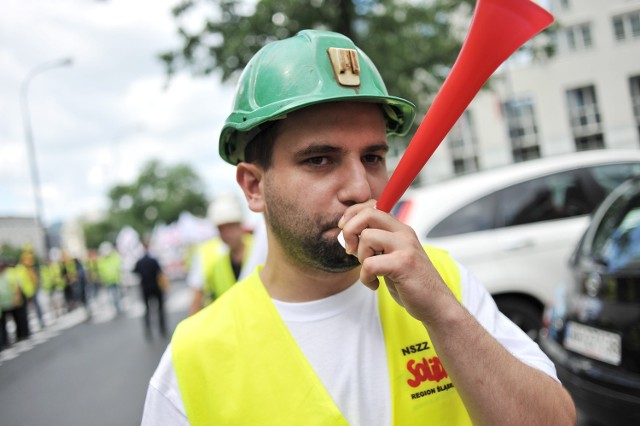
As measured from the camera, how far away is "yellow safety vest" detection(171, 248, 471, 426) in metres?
1.29

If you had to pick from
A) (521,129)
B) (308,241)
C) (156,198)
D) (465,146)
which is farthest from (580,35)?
(156,198)

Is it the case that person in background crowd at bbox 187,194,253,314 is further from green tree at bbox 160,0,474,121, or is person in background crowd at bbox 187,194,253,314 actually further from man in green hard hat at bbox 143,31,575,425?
green tree at bbox 160,0,474,121

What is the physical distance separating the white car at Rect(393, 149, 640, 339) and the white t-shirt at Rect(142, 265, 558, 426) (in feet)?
11.3

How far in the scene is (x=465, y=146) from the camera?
116 feet

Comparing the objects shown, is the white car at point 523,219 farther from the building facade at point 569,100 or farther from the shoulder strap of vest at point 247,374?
the building facade at point 569,100

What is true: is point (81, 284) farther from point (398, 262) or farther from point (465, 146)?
point (465, 146)

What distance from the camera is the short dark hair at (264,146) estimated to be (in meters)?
1.47

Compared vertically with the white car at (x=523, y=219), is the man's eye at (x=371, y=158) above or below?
above

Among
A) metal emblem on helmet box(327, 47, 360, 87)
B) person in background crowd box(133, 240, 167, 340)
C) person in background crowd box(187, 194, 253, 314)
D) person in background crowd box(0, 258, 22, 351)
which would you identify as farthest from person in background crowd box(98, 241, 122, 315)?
metal emblem on helmet box(327, 47, 360, 87)

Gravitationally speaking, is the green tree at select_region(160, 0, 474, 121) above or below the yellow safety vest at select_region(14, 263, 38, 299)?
above

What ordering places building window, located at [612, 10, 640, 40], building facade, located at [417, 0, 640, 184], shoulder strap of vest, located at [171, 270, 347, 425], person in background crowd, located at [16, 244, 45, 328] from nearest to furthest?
shoulder strap of vest, located at [171, 270, 347, 425], person in background crowd, located at [16, 244, 45, 328], building window, located at [612, 10, 640, 40], building facade, located at [417, 0, 640, 184]

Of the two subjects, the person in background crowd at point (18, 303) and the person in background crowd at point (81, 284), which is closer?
the person in background crowd at point (18, 303)

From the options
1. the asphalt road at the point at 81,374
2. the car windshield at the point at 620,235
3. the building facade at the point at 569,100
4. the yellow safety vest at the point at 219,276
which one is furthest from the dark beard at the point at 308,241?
the building facade at the point at 569,100

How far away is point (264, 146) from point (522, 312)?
4097 mm
